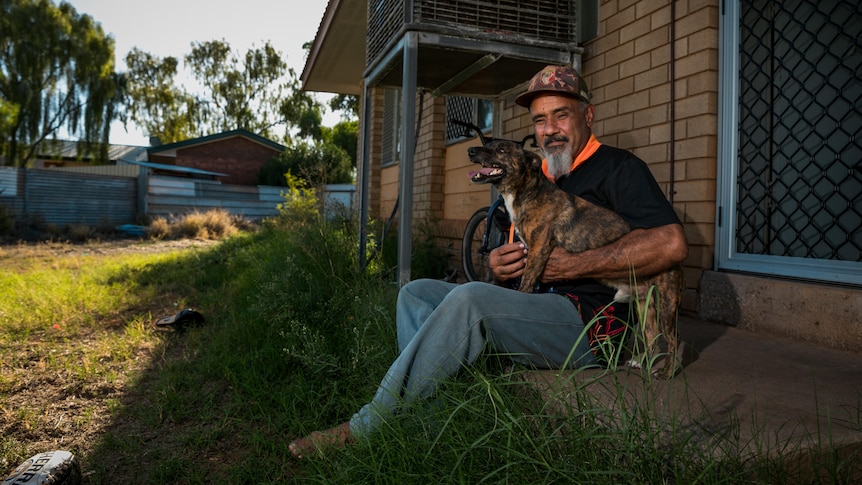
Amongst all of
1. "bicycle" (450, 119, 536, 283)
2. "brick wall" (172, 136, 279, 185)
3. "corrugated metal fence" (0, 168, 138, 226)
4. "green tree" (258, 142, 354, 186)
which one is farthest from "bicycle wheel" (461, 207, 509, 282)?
"brick wall" (172, 136, 279, 185)

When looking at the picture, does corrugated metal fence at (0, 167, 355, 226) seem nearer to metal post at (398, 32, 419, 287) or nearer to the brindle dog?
metal post at (398, 32, 419, 287)

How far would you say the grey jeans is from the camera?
2139 millimetres

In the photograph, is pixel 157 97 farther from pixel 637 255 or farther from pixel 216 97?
pixel 637 255

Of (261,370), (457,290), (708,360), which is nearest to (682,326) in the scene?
(708,360)

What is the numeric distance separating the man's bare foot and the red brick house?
3122 centimetres

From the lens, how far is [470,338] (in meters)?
2.15

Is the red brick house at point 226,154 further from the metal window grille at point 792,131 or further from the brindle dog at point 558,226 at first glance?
the brindle dog at point 558,226

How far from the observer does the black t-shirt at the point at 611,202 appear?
2227 mm

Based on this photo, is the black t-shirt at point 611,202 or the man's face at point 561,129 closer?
the black t-shirt at point 611,202

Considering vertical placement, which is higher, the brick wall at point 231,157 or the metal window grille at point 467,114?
the brick wall at point 231,157

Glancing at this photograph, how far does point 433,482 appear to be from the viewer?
176 centimetres

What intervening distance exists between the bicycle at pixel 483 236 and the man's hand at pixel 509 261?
13.9 inches

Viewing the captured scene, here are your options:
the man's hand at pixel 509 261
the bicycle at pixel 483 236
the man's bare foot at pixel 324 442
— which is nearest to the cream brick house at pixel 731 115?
the bicycle at pixel 483 236

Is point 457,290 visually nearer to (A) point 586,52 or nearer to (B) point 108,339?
(A) point 586,52
